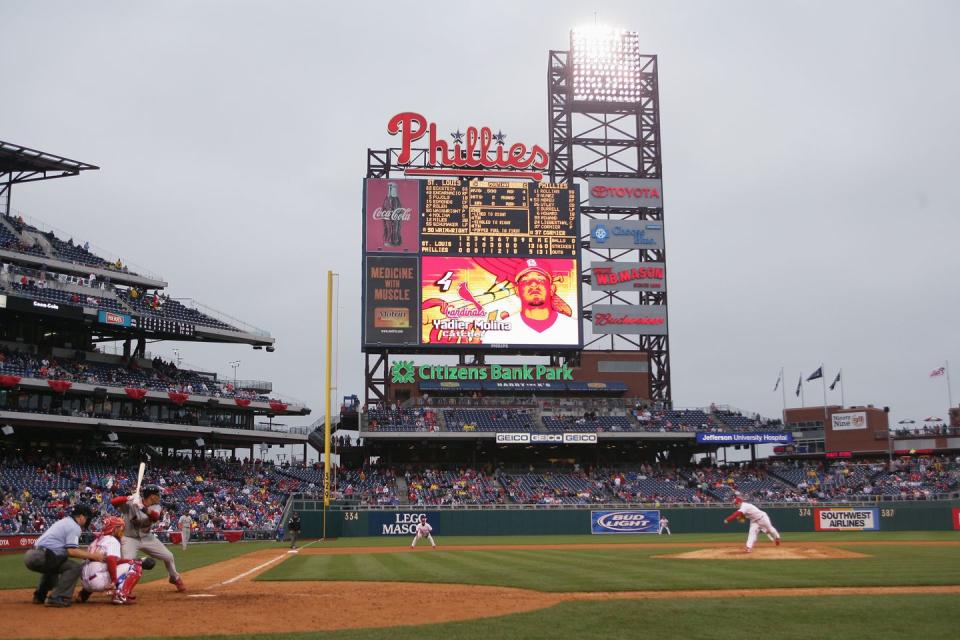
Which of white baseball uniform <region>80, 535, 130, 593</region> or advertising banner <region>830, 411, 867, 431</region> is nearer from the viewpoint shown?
white baseball uniform <region>80, 535, 130, 593</region>

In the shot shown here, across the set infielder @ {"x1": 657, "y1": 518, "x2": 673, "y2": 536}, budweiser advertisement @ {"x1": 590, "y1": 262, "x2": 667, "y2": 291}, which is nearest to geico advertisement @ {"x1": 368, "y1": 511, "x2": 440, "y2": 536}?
infielder @ {"x1": 657, "y1": 518, "x2": 673, "y2": 536}

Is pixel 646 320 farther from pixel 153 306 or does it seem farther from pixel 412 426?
pixel 153 306

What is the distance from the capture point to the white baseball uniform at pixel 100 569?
1224 cm

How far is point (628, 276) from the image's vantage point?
5819cm

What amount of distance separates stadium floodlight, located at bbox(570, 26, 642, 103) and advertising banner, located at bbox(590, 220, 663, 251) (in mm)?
8652

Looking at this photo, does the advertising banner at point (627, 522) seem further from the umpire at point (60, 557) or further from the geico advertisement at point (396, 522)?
the umpire at point (60, 557)

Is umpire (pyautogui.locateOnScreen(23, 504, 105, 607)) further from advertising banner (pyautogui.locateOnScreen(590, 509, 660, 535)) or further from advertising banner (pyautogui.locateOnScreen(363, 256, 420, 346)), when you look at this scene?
advertising banner (pyautogui.locateOnScreen(363, 256, 420, 346))

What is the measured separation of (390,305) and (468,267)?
5.14 m

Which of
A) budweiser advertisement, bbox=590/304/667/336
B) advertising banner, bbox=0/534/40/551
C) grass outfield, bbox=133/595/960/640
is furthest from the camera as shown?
budweiser advertisement, bbox=590/304/667/336

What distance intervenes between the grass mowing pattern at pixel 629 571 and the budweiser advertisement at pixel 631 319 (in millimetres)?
32704

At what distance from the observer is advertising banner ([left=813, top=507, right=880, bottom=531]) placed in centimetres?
4544

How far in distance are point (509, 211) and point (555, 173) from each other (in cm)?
653

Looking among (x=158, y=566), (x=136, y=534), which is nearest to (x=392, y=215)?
(x=158, y=566)

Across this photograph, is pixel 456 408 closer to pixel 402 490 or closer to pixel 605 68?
pixel 402 490
